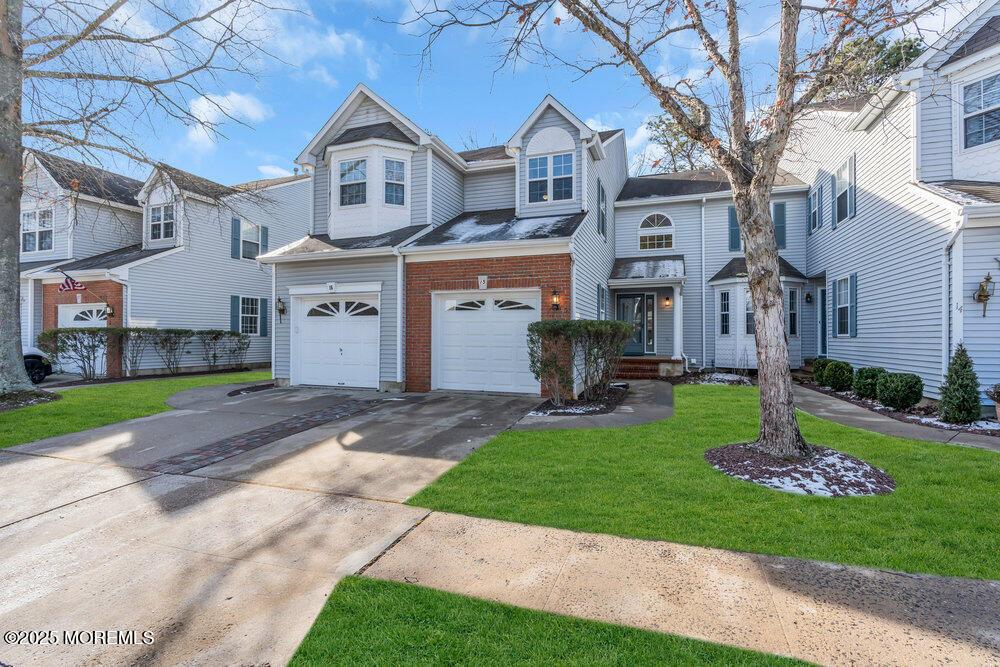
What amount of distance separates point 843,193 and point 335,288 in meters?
13.2

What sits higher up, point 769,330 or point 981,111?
point 981,111

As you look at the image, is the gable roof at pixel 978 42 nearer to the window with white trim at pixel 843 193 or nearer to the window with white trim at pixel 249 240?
the window with white trim at pixel 843 193

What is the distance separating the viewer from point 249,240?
63.1ft

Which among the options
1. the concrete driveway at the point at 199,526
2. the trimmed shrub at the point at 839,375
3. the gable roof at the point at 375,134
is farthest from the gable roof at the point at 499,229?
the trimmed shrub at the point at 839,375

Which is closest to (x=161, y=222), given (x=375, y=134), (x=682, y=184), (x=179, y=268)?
(x=179, y=268)

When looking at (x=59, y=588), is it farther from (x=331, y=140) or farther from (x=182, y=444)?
(x=331, y=140)

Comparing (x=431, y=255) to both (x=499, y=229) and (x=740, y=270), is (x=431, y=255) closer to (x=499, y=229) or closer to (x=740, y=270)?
(x=499, y=229)

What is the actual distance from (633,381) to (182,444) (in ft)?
34.6

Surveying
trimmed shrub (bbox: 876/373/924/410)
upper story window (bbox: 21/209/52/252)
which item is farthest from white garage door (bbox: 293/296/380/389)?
upper story window (bbox: 21/209/52/252)

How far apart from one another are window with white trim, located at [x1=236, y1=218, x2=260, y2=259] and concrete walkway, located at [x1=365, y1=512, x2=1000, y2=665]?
19.0m

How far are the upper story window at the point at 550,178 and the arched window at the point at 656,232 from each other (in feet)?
19.1

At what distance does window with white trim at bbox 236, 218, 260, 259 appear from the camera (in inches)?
747

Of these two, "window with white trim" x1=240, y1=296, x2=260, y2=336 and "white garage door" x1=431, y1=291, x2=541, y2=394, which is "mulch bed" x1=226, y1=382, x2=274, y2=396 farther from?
"window with white trim" x1=240, y1=296, x2=260, y2=336

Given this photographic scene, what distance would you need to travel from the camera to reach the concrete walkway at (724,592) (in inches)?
93.4
